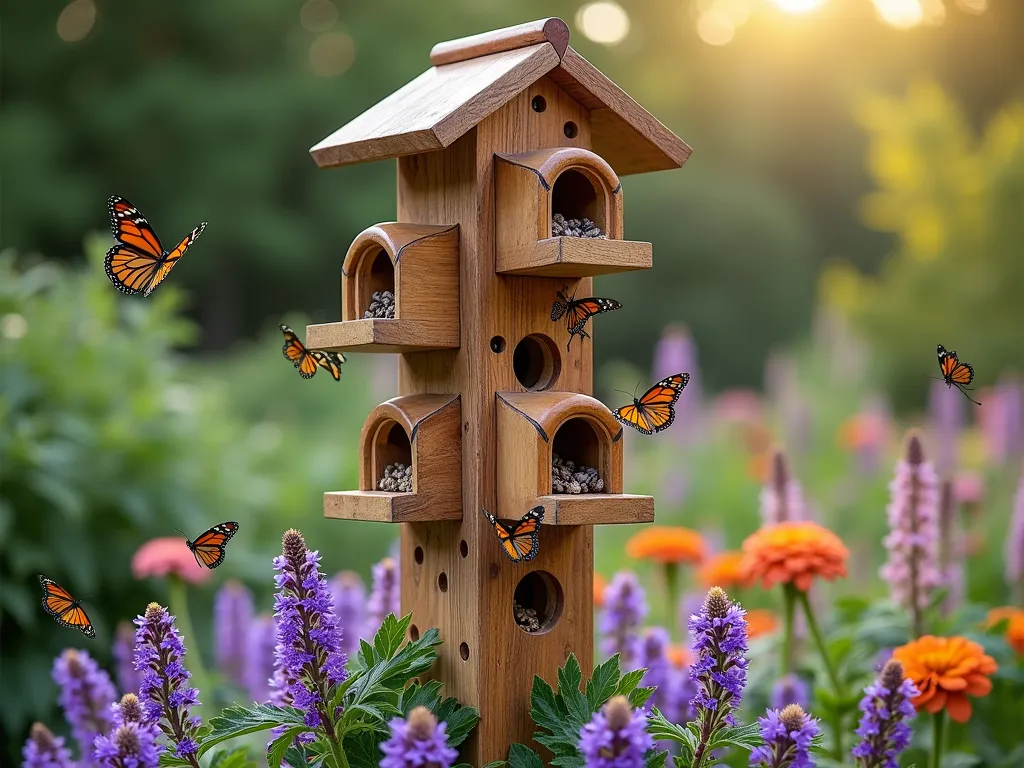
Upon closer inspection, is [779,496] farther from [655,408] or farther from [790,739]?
[790,739]

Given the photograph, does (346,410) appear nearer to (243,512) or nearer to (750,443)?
(750,443)

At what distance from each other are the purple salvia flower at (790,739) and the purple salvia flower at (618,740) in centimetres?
47

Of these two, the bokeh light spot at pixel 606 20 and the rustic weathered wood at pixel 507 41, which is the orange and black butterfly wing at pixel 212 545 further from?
the bokeh light spot at pixel 606 20

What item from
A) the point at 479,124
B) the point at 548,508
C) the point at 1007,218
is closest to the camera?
the point at 548,508

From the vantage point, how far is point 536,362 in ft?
10.4

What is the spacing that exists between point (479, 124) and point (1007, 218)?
9.35m

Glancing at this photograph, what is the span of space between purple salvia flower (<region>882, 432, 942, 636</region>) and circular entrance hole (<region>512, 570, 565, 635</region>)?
1269 mm

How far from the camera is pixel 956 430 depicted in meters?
7.97

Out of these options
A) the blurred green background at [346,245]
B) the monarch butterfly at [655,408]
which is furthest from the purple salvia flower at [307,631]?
the blurred green background at [346,245]

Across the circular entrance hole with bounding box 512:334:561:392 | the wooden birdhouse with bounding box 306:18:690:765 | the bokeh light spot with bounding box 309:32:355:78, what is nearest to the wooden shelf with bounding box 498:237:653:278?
the wooden birdhouse with bounding box 306:18:690:765

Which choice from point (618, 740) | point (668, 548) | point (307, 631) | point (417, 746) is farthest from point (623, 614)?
point (417, 746)

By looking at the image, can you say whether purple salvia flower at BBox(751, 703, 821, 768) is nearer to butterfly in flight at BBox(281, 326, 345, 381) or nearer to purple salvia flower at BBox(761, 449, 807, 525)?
butterfly in flight at BBox(281, 326, 345, 381)

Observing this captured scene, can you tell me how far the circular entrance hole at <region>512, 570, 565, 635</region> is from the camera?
3.01 metres

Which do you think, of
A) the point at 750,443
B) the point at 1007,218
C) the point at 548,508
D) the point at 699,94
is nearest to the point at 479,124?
the point at 548,508
